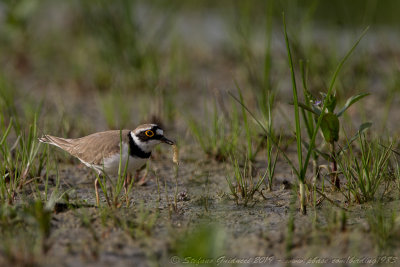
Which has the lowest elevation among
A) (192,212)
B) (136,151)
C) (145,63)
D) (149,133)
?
(192,212)

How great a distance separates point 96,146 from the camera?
13.7 ft

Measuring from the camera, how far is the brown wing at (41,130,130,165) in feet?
13.4

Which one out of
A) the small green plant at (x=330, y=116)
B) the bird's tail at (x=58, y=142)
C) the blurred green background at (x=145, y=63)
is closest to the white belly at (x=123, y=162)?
the bird's tail at (x=58, y=142)

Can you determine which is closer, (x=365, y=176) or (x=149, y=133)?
(x=365, y=176)

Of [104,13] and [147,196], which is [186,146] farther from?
[104,13]

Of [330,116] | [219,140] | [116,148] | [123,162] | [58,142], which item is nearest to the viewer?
[330,116]

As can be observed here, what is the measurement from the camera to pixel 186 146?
16.8 ft

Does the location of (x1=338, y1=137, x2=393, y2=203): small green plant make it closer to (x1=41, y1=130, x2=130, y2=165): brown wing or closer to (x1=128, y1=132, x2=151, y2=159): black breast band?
(x1=128, y1=132, x2=151, y2=159): black breast band

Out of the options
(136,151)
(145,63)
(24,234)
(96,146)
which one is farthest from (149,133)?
(145,63)

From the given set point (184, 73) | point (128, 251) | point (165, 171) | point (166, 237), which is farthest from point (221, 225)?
point (184, 73)

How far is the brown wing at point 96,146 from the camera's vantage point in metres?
4.10

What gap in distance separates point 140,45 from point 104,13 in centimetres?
58

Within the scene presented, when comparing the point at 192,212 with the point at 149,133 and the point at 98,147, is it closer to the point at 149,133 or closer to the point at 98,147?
the point at 149,133

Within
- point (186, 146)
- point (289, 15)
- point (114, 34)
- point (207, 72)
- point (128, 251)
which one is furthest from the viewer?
point (207, 72)
